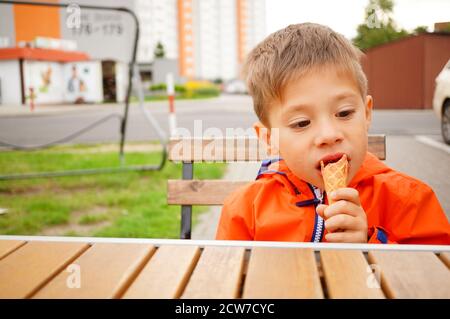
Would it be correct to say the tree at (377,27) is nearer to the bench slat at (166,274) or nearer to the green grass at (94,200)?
the bench slat at (166,274)

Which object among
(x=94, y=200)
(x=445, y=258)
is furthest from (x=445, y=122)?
(x=94, y=200)

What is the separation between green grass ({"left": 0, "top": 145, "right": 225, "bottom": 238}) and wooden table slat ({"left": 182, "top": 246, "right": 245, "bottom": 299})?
2.25m

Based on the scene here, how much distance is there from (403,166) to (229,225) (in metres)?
0.69

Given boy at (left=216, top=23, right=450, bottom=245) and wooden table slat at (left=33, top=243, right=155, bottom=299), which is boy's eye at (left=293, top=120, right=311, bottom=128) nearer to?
boy at (left=216, top=23, right=450, bottom=245)

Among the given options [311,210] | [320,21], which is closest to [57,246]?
[311,210]

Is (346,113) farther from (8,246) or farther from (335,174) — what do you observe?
(8,246)

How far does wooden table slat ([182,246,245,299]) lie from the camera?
0.75 metres

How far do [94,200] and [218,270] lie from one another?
3.49m

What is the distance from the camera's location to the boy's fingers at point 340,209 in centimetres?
107

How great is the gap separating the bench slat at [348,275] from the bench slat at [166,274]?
0.79 ft

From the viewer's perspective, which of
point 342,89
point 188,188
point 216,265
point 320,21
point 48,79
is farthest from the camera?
point 48,79

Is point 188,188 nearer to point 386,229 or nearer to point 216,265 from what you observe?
point 386,229

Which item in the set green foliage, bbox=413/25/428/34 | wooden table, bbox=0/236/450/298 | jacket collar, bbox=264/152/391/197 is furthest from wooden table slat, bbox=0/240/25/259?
green foliage, bbox=413/25/428/34

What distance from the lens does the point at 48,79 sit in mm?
4785
